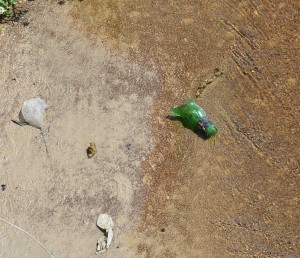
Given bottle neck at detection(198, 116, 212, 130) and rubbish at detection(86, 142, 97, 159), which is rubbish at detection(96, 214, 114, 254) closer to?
rubbish at detection(86, 142, 97, 159)

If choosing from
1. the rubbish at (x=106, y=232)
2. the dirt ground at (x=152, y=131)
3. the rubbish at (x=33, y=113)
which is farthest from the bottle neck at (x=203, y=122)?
the rubbish at (x=33, y=113)

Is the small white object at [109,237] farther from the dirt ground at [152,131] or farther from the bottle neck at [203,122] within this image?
the bottle neck at [203,122]

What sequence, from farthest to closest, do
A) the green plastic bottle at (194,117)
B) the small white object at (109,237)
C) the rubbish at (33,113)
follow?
the rubbish at (33,113), the green plastic bottle at (194,117), the small white object at (109,237)

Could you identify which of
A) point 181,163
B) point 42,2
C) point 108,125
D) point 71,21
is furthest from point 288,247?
point 42,2

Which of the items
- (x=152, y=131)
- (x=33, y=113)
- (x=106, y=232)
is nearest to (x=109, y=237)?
(x=106, y=232)

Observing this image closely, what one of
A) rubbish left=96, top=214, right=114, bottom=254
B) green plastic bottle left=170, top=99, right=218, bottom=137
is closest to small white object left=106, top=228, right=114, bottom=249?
rubbish left=96, top=214, right=114, bottom=254
